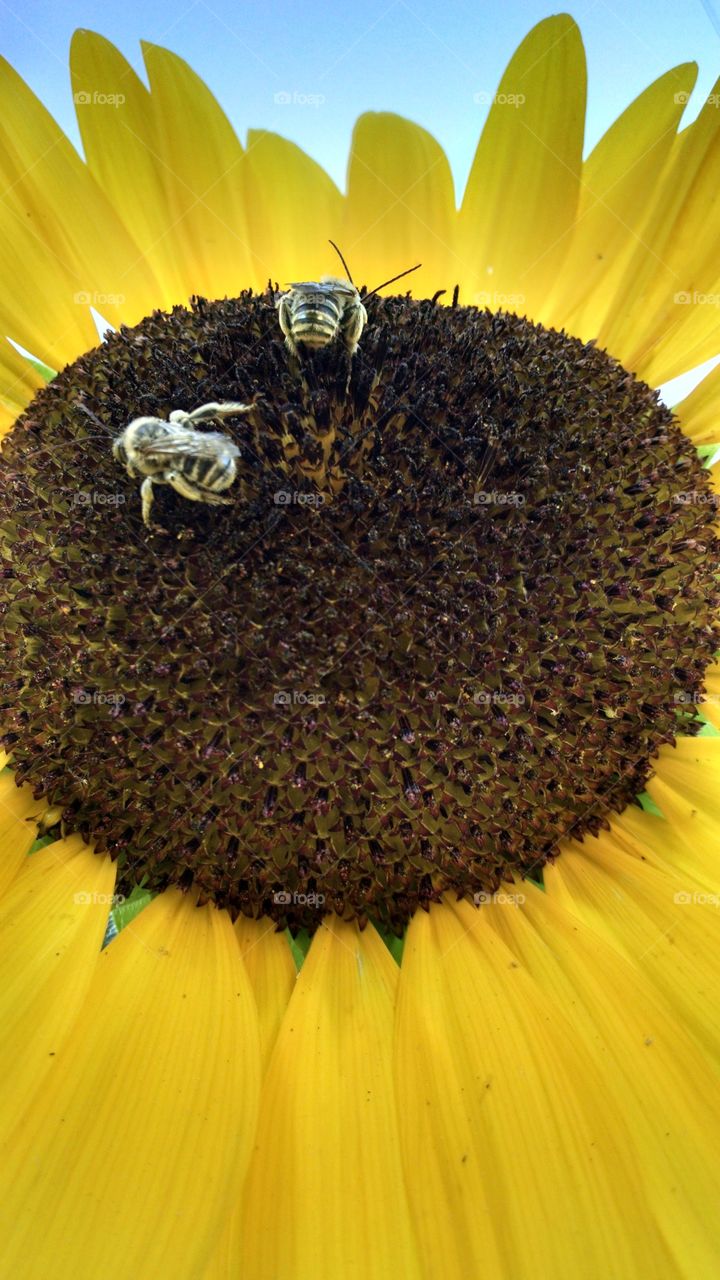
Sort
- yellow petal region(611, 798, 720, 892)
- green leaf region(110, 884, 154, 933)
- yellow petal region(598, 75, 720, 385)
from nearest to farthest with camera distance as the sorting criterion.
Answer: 1. green leaf region(110, 884, 154, 933)
2. yellow petal region(611, 798, 720, 892)
3. yellow petal region(598, 75, 720, 385)

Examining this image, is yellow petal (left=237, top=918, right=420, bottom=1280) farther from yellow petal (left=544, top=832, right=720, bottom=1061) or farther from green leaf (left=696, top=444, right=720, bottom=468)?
green leaf (left=696, top=444, right=720, bottom=468)

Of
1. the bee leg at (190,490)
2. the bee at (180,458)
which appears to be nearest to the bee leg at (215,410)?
the bee at (180,458)

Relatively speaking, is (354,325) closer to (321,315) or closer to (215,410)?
(321,315)

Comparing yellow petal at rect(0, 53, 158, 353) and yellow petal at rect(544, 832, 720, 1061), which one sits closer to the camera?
yellow petal at rect(544, 832, 720, 1061)

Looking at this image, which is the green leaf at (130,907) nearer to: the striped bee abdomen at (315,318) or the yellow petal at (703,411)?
the striped bee abdomen at (315,318)

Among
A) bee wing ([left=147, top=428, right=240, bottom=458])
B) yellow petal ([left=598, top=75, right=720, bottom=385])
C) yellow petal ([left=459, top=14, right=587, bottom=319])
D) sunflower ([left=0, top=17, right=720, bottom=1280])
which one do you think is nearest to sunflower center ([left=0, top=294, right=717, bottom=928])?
Result: sunflower ([left=0, top=17, right=720, bottom=1280])

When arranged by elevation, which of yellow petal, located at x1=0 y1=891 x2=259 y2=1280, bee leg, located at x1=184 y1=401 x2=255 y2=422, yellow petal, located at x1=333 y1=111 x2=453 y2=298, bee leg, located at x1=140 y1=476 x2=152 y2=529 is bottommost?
yellow petal, located at x1=0 y1=891 x2=259 y2=1280
